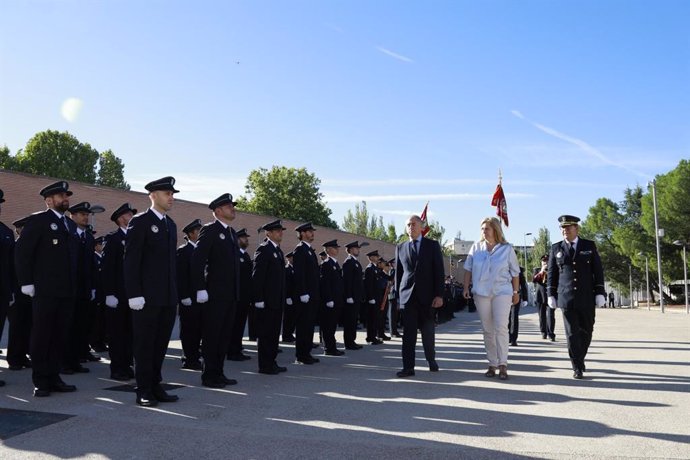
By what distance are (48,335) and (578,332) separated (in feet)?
20.8

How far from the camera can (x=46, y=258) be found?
22.4 feet

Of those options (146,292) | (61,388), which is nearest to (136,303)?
(146,292)

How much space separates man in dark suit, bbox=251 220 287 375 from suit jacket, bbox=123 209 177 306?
7.17 ft

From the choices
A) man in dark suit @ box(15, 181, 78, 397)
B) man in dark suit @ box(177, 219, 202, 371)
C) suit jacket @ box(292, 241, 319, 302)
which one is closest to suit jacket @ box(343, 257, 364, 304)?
suit jacket @ box(292, 241, 319, 302)

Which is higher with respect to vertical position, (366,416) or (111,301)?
(111,301)

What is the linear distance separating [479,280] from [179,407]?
163 inches

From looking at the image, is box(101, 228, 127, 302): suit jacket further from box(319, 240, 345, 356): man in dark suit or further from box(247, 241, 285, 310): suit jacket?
box(319, 240, 345, 356): man in dark suit

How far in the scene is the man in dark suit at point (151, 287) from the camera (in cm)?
608

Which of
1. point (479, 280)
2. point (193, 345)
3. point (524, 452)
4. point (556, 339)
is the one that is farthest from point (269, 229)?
point (556, 339)

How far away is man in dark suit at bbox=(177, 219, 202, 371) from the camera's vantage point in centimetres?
918

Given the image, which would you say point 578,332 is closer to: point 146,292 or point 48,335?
point 146,292

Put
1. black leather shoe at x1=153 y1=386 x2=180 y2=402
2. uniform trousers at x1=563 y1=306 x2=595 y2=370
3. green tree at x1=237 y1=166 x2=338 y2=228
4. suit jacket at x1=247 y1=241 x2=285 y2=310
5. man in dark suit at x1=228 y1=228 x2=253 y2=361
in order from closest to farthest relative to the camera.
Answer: black leather shoe at x1=153 y1=386 x2=180 y2=402
uniform trousers at x1=563 y1=306 x2=595 y2=370
suit jacket at x1=247 y1=241 x2=285 y2=310
man in dark suit at x1=228 y1=228 x2=253 y2=361
green tree at x1=237 y1=166 x2=338 y2=228

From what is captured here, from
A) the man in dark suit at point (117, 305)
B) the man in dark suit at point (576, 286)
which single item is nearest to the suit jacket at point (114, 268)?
the man in dark suit at point (117, 305)

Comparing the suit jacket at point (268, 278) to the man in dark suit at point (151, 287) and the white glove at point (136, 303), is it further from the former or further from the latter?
the white glove at point (136, 303)
